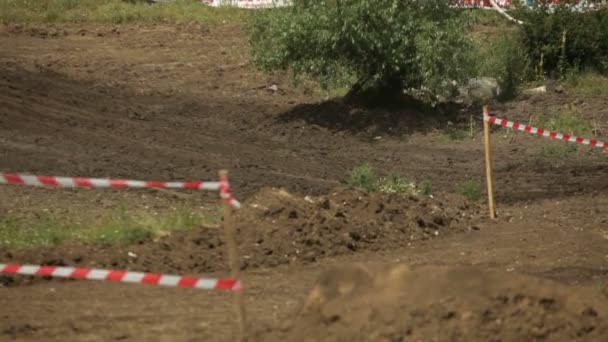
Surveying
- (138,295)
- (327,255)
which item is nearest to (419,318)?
(138,295)

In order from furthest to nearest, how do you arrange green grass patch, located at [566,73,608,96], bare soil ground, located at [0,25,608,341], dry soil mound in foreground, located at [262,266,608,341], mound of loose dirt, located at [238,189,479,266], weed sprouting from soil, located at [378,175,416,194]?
green grass patch, located at [566,73,608,96] → weed sprouting from soil, located at [378,175,416,194] → mound of loose dirt, located at [238,189,479,266] → bare soil ground, located at [0,25,608,341] → dry soil mound in foreground, located at [262,266,608,341]

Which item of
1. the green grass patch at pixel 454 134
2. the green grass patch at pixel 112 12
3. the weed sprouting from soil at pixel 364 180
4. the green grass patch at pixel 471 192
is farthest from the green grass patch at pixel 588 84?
the green grass patch at pixel 112 12

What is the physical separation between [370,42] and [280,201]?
8485 mm

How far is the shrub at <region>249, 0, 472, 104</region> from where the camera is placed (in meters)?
21.5

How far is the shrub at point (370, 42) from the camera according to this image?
21516mm

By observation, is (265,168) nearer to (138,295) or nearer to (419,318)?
(138,295)

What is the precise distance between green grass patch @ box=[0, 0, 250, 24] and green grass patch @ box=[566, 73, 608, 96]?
10710 mm

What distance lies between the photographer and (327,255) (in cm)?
1269

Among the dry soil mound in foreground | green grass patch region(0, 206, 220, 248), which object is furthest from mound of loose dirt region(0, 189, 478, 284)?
the dry soil mound in foreground

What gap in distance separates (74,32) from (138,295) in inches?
851

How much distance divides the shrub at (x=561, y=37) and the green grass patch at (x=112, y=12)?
9578mm

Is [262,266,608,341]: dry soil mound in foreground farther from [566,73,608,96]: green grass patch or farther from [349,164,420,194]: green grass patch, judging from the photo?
[566,73,608,96]: green grass patch

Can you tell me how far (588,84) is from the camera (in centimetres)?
2508

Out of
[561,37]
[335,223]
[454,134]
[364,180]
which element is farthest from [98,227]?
[561,37]
